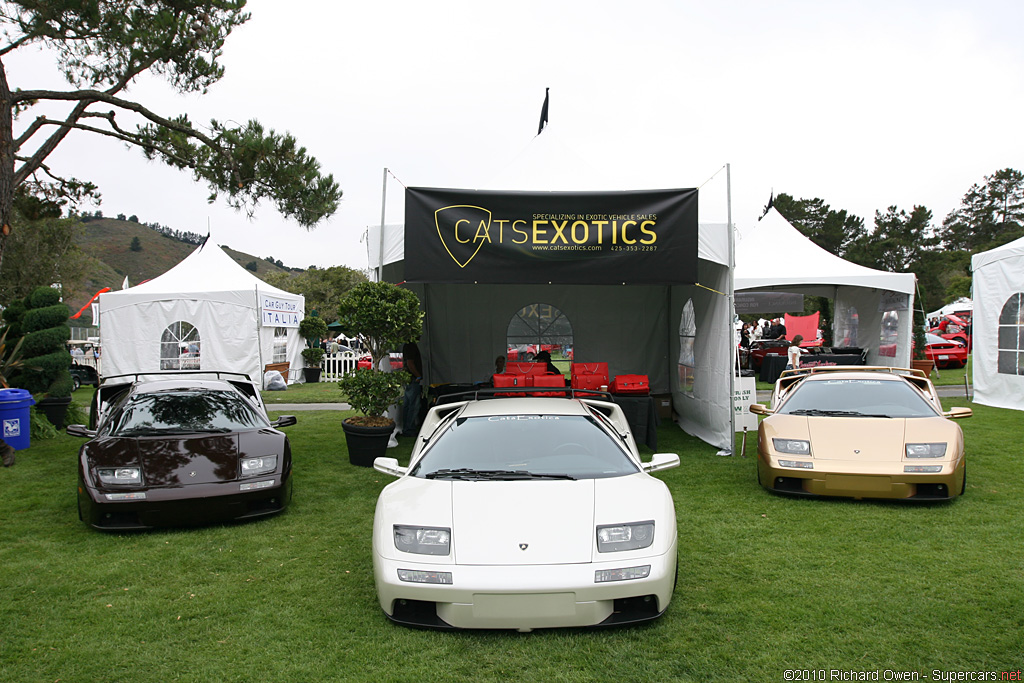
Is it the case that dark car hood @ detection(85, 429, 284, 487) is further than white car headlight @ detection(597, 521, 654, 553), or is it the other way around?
dark car hood @ detection(85, 429, 284, 487)

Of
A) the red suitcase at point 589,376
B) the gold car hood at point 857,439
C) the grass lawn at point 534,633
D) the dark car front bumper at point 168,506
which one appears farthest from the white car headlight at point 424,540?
the red suitcase at point 589,376

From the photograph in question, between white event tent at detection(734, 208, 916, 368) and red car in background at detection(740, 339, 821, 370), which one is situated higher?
white event tent at detection(734, 208, 916, 368)

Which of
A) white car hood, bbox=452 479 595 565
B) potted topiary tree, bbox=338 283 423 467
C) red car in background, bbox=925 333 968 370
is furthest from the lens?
red car in background, bbox=925 333 968 370

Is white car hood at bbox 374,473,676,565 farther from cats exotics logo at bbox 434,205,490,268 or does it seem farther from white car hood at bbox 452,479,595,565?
cats exotics logo at bbox 434,205,490,268

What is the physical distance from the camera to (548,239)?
7.99m

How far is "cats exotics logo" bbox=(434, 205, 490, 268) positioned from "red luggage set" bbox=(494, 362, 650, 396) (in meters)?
2.25

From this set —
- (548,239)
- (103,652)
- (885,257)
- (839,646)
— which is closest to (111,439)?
(103,652)

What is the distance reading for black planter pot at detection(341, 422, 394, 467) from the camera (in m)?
7.75

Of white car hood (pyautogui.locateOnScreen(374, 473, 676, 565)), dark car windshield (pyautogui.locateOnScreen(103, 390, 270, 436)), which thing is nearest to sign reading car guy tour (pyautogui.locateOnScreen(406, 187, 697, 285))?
dark car windshield (pyautogui.locateOnScreen(103, 390, 270, 436))

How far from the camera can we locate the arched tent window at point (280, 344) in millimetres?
19641

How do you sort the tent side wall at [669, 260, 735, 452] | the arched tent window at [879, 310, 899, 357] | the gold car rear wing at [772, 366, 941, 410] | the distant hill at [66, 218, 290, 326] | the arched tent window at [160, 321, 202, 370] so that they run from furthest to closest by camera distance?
the distant hill at [66, 218, 290, 326] < the arched tent window at [160, 321, 202, 370] < the arched tent window at [879, 310, 899, 357] < the tent side wall at [669, 260, 735, 452] < the gold car rear wing at [772, 366, 941, 410]

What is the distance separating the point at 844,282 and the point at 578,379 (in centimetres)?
645

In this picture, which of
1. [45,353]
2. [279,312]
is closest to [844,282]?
[279,312]

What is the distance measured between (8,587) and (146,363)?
49.6 ft
